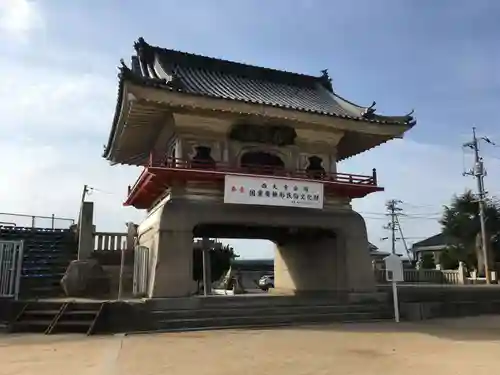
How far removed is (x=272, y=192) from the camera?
14648 mm

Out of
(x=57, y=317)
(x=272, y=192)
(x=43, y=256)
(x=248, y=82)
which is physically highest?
(x=248, y=82)

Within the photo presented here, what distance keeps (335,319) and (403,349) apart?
474cm

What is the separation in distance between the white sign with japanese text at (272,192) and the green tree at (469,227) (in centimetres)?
2125

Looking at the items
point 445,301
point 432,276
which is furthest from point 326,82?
point 432,276

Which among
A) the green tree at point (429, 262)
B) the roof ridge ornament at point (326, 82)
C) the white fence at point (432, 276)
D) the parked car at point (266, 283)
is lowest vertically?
the parked car at point (266, 283)

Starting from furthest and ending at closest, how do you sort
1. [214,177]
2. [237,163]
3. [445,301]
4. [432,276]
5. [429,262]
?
[429,262] → [432,276] → [445,301] → [237,163] → [214,177]

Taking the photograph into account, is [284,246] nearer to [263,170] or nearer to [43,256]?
[263,170]

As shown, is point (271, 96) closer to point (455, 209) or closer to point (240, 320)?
point (240, 320)

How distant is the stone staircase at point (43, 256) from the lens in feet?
48.9

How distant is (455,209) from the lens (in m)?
33.8

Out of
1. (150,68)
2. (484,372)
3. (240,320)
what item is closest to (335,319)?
(240,320)

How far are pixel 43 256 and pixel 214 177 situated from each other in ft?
25.8

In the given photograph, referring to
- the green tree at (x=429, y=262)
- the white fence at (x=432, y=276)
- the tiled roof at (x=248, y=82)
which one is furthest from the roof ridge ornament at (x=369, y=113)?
the green tree at (x=429, y=262)

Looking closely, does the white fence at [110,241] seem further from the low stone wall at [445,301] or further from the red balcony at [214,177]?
the low stone wall at [445,301]
